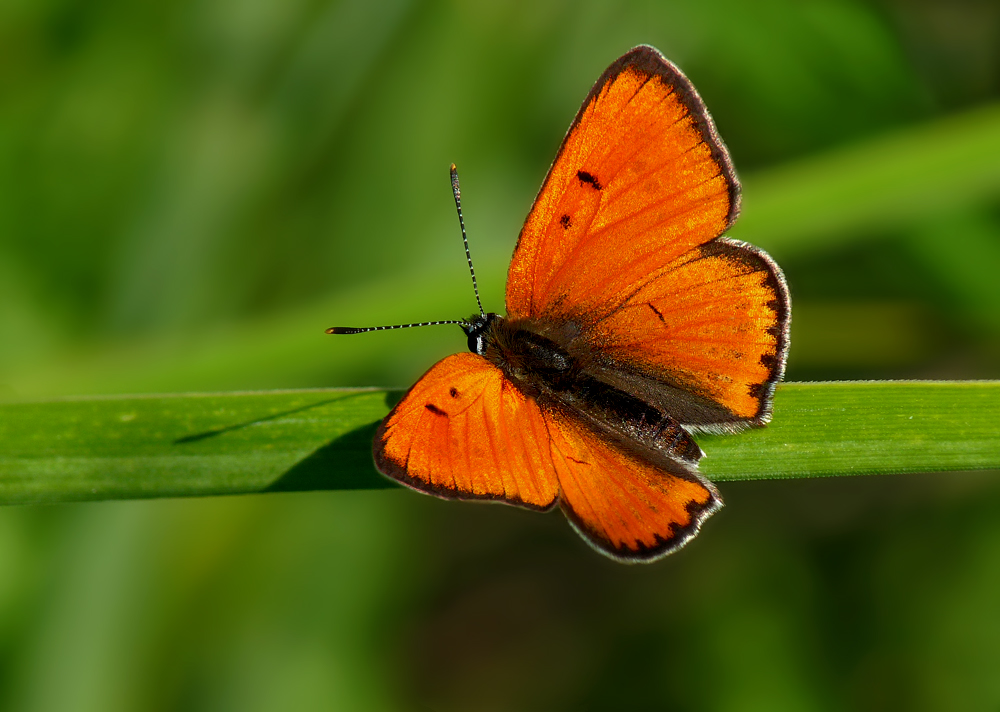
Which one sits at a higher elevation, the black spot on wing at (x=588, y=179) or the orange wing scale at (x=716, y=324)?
the black spot on wing at (x=588, y=179)

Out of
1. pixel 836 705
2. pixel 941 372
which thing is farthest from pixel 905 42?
pixel 836 705

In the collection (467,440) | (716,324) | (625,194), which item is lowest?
(467,440)

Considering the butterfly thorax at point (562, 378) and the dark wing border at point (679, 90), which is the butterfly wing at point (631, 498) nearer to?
the butterfly thorax at point (562, 378)

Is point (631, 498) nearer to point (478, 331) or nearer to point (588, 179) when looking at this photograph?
point (478, 331)

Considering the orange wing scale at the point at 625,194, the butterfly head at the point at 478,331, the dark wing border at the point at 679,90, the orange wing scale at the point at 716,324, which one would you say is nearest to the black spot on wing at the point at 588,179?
the orange wing scale at the point at 625,194

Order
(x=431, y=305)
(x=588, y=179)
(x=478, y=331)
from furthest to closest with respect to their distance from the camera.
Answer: (x=431, y=305) → (x=478, y=331) → (x=588, y=179)

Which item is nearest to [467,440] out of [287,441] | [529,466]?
[529,466]

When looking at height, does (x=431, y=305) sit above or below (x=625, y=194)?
below

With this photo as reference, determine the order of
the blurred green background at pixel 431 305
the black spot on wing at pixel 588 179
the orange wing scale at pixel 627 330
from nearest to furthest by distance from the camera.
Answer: the orange wing scale at pixel 627 330, the black spot on wing at pixel 588 179, the blurred green background at pixel 431 305
